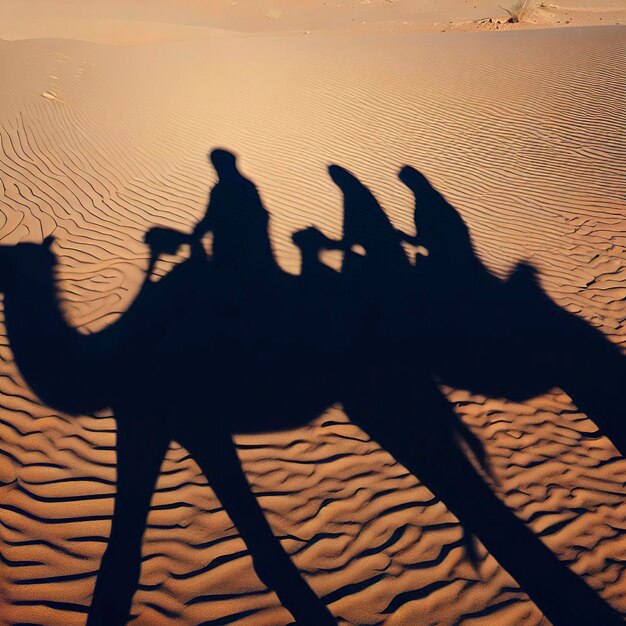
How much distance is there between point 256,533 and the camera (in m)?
2.78

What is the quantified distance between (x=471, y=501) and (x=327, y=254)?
3625 millimetres

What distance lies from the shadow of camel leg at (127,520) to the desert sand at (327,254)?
70 millimetres

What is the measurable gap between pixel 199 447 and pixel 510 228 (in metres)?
5.77

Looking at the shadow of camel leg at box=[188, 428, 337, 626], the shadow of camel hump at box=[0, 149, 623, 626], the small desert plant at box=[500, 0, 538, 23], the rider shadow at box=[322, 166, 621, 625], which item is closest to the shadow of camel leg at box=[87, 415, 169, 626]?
the shadow of camel hump at box=[0, 149, 623, 626]

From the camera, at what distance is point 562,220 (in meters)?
6.86

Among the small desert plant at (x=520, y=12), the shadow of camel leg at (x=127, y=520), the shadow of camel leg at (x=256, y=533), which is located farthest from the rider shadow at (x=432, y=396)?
the small desert plant at (x=520, y=12)

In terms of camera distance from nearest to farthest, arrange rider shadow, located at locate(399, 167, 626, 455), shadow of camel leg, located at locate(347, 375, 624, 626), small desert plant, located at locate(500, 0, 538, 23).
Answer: shadow of camel leg, located at locate(347, 375, 624, 626)
rider shadow, located at locate(399, 167, 626, 455)
small desert plant, located at locate(500, 0, 538, 23)

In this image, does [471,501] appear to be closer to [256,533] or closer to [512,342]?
[256,533]

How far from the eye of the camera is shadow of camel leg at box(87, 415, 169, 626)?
2359 millimetres

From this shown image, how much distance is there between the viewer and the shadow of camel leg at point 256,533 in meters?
2.42

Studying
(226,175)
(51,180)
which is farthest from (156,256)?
(51,180)

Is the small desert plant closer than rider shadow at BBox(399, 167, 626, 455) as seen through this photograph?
No

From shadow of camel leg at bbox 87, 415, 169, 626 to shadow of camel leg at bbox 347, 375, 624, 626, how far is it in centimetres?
167

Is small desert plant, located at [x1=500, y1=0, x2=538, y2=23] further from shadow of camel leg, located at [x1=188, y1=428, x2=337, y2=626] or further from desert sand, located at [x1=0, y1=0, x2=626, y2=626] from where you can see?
shadow of camel leg, located at [x1=188, y1=428, x2=337, y2=626]
